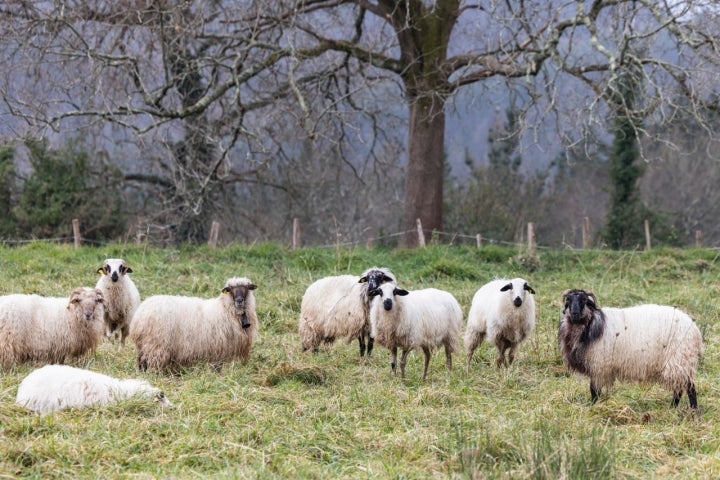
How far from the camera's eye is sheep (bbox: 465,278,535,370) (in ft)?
31.0

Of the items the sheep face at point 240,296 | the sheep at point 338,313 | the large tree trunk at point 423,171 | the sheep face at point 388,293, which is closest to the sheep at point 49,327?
the sheep face at point 240,296

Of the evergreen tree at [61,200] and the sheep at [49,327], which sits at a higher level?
the evergreen tree at [61,200]

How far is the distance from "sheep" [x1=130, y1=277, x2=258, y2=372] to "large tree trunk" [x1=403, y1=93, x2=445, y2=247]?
10.0 meters

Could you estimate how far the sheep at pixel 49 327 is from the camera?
8375 millimetres

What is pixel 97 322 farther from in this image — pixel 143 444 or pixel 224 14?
pixel 224 14

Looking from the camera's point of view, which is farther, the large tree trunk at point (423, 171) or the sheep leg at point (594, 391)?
the large tree trunk at point (423, 171)

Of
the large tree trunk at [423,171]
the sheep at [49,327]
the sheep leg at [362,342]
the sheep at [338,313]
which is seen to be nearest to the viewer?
the sheep at [49,327]

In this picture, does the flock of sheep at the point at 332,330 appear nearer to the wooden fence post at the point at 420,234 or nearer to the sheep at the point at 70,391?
the sheep at the point at 70,391

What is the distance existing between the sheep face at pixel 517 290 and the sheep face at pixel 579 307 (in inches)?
47.3

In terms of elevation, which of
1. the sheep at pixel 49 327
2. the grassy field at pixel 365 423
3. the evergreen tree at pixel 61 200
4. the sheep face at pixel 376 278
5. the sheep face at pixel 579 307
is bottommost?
the grassy field at pixel 365 423

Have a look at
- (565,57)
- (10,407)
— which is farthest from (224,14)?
(10,407)

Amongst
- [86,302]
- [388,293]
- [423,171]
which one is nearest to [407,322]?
[388,293]

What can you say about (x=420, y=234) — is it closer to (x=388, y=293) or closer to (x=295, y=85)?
(x=295, y=85)

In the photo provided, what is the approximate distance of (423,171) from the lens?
62.8 feet
